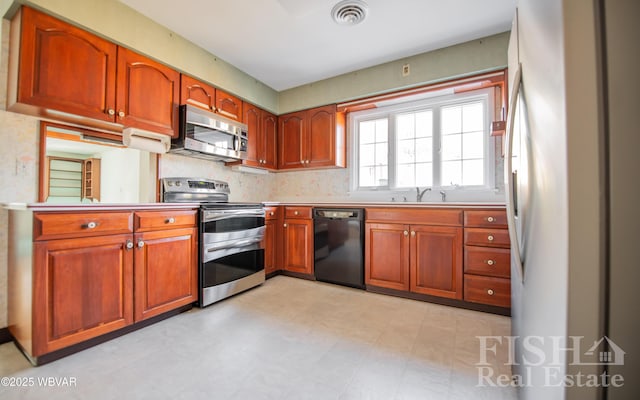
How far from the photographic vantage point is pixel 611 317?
0.44 m

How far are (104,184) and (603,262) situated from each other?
2.82 metres

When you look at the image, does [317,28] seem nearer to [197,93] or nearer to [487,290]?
[197,93]

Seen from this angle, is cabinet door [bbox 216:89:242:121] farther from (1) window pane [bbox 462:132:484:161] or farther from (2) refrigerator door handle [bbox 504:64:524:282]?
(2) refrigerator door handle [bbox 504:64:524:282]

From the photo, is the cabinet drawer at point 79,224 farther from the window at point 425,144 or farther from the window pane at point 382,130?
the window pane at point 382,130

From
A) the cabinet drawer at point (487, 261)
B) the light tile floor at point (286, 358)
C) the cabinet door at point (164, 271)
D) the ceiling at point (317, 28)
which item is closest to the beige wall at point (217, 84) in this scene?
the ceiling at point (317, 28)

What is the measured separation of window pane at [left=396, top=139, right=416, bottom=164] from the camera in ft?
10.2

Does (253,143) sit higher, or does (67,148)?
(253,143)

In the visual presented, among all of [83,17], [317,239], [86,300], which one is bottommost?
[86,300]

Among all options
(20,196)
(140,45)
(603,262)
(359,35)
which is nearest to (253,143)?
(140,45)

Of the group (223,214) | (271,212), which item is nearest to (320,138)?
(271,212)

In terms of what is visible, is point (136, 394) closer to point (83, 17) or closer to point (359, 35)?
point (83, 17)

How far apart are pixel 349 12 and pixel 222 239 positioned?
7.20ft

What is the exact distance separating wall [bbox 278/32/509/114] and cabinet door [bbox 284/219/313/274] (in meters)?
1.57

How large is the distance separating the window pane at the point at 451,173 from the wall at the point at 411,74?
874mm
